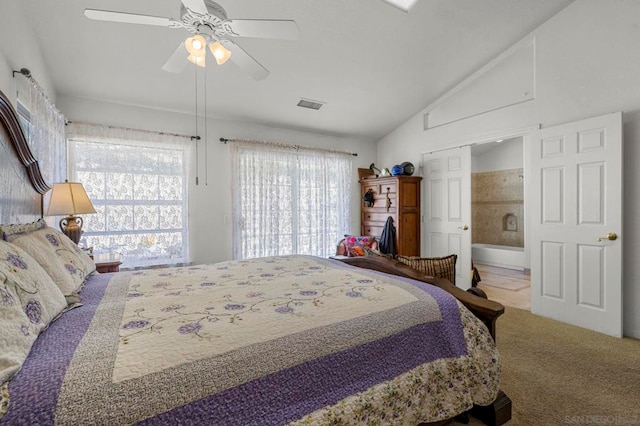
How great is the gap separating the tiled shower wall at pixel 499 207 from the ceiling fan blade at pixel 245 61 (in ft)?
19.0

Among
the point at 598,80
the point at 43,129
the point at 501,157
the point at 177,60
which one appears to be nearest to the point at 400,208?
the point at 598,80

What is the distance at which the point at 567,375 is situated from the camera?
207cm

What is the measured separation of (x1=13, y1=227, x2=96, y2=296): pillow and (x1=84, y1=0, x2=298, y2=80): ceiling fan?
4.01ft

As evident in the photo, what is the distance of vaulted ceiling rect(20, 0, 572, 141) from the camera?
2.54 meters

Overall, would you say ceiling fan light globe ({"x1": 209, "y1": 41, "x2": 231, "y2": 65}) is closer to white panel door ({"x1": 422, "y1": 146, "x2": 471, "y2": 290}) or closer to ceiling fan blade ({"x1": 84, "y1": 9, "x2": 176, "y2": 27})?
ceiling fan blade ({"x1": 84, "y1": 9, "x2": 176, "y2": 27})

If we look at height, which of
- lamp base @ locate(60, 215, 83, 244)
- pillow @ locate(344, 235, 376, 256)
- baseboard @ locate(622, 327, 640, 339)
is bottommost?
baseboard @ locate(622, 327, 640, 339)

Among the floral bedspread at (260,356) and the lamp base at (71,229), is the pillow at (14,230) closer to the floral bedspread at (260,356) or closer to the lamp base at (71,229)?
the floral bedspread at (260,356)

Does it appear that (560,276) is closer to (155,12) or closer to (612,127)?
(612,127)

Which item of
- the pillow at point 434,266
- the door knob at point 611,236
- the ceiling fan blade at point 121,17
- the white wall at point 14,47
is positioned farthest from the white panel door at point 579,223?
the white wall at point 14,47

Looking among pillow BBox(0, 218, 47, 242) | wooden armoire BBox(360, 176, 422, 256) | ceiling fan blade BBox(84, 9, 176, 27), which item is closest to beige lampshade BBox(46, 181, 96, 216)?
pillow BBox(0, 218, 47, 242)

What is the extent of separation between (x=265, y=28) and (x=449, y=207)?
11.5ft

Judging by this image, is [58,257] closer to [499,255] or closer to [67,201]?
[67,201]

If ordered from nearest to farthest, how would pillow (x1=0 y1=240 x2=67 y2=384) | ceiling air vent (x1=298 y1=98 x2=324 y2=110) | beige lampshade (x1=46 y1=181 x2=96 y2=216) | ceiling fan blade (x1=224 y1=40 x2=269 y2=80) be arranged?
pillow (x1=0 y1=240 x2=67 y2=384)
ceiling fan blade (x1=224 y1=40 x2=269 y2=80)
beige lampshade (x1=46 y1=181 x2=96 y2=216)
ceiling air vent (x1=298 y1=98 x2=324 y2=110)

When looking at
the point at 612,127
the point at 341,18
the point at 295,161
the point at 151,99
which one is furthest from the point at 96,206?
the point at 612,127
